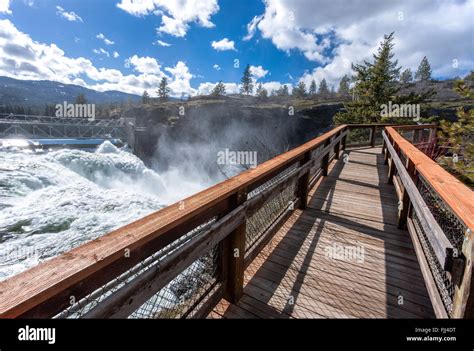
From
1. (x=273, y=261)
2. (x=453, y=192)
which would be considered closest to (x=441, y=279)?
(x=453, y=192)

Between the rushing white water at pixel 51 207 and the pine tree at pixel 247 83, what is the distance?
2900 inches

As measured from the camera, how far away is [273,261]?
293 cm

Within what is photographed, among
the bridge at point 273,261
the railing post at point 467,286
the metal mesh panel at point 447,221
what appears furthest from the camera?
the metal mesh panel at point 447,221

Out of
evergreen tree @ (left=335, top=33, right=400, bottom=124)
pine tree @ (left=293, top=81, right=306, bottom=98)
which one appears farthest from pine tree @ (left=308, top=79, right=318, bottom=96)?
evergreen tree @ (left=335, top=33, right=400, bottom=124)

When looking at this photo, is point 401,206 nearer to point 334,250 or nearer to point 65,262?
point 334,250

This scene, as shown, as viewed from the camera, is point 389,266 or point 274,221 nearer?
point 389,266

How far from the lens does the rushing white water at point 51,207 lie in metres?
6.09

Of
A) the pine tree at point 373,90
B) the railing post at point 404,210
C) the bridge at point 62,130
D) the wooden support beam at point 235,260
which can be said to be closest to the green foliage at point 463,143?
the railing post at point 404,210

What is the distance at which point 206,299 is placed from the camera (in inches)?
82.0

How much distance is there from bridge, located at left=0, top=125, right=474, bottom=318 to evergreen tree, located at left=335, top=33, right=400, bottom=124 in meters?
17.4

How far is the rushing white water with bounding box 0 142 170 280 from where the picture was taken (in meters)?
6.09

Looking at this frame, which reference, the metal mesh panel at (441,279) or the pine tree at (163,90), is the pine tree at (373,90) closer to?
the metal mesh panel at (441,279)
